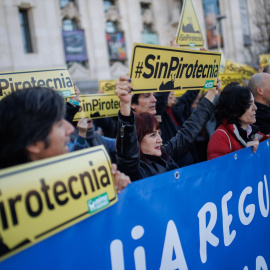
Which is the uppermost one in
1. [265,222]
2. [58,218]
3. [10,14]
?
[10,14]

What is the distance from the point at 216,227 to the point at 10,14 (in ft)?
60.3

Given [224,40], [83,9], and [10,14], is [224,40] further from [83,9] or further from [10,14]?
[10,14]

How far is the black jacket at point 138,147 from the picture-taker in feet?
5.62

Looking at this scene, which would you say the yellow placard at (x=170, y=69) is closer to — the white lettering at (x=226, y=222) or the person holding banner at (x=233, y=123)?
the person holding banner at (x=233, y=123)

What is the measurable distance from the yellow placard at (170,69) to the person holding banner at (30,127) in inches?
31.0

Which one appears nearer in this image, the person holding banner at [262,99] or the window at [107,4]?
the person holding banner at [262,99]

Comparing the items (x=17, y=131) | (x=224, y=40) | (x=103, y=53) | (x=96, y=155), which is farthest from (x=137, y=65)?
(x=224, y=40)

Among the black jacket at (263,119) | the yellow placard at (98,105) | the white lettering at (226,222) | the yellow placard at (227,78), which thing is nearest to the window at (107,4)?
the yellow placard at (227,78)

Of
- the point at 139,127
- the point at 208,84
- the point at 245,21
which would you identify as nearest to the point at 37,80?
the point at 139,127

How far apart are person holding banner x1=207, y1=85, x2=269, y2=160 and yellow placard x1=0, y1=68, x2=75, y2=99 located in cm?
124

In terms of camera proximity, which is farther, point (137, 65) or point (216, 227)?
point (137, 65)

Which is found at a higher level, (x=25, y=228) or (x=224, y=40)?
(x=224, y=40)

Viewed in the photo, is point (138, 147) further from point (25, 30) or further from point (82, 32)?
point (82, 32)

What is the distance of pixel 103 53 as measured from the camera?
67.8ft
